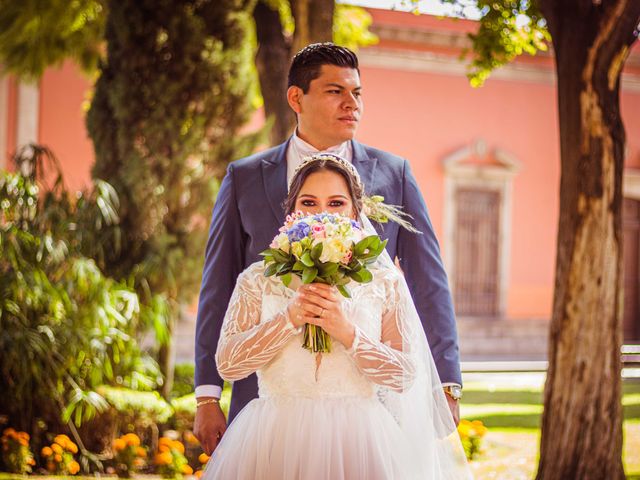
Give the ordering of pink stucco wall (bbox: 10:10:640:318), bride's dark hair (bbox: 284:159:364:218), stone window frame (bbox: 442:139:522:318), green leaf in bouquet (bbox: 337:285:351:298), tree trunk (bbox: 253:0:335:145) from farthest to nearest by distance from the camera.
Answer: stone window frame (bbox: 442:139:522:318)
pink stucco wall (bbox: 10:10:640:318)
tree trunk (bbox: 253:0:335:145)
bride's dark hair (bbox: 284:159:364:218)
green leaf in bouquet (bbox: 337:285:351:298)

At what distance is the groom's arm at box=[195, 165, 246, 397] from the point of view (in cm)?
321

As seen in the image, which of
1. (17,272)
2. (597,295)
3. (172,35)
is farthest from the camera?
(172,35)

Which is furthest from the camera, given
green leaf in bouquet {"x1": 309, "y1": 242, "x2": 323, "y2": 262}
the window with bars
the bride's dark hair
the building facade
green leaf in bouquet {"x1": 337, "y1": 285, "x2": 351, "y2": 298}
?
the window with bars

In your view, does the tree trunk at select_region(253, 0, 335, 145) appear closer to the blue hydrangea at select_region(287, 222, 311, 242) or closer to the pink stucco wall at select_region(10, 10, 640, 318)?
the blue hydrangea at select_region(287, 222, 311, 242)

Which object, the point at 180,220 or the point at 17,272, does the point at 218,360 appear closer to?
the point at 17,272

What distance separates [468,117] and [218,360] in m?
18.4

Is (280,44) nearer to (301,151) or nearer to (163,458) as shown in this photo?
(163,458)

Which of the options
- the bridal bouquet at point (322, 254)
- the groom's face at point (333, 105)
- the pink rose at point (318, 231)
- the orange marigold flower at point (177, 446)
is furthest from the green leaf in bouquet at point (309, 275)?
the orange marigold flower at point (177, 446)

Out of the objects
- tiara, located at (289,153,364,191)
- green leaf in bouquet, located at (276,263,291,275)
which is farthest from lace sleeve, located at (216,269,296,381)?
tiara, located at (289,153,364,191)

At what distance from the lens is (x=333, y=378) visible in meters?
2.92

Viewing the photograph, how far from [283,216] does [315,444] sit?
0.83m

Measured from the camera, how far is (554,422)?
600 cm

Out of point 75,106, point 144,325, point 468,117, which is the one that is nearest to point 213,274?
point 144,325

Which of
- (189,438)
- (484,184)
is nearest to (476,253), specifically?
(484,184)
